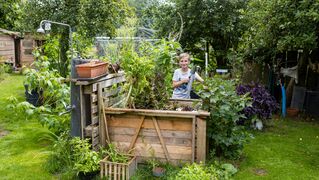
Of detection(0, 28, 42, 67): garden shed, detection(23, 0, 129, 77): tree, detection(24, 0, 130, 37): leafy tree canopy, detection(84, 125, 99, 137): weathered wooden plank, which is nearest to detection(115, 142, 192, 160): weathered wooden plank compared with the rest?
detection(84, 125, 99, 137): weathered wooden plank

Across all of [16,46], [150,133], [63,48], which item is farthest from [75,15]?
[16,46]

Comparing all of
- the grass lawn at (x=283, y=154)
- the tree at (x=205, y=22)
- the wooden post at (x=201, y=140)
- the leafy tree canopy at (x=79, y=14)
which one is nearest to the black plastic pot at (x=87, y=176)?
the wooden post at (x=201, y=140)

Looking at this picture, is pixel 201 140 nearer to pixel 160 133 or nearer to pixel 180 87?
pixel 160 133

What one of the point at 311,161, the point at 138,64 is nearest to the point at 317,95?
the point at 311,161

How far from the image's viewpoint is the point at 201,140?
3.49 m

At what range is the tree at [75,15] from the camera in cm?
643

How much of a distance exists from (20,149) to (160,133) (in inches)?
86.7

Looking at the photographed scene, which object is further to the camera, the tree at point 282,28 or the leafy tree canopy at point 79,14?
the leafy tree canopy at point 79,14

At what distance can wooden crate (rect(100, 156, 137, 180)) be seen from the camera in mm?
3357

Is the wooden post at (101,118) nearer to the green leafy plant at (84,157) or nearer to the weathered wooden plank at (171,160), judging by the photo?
the green leafy plant at (84,157)

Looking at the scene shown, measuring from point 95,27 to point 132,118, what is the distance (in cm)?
356

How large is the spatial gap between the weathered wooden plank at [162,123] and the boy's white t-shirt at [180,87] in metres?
1.07

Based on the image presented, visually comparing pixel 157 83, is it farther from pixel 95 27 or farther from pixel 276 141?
pixel 95 27

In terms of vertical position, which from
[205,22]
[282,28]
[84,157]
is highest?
[205,22]
